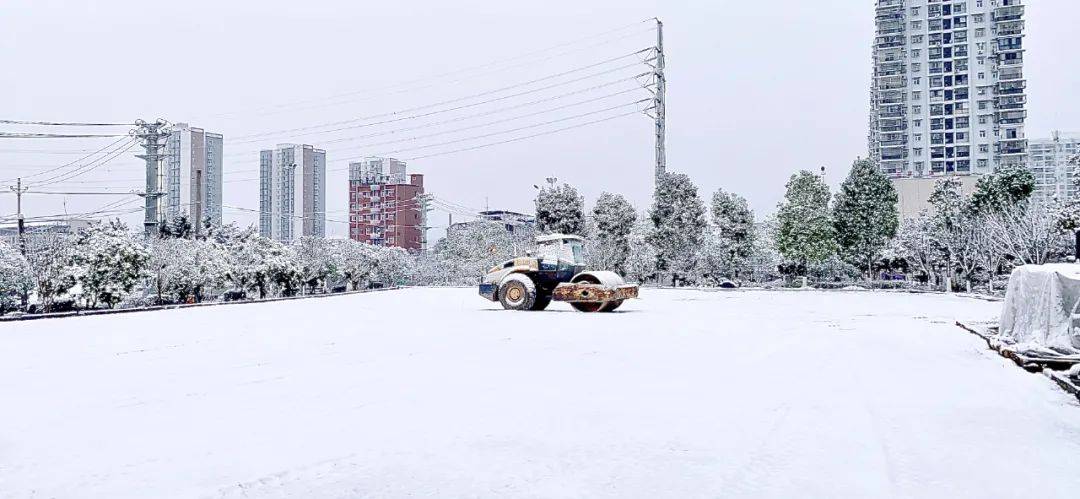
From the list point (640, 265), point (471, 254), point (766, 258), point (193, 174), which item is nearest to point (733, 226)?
point (640, 265)

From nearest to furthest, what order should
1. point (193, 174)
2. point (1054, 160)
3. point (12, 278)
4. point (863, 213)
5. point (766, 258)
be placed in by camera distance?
point (12, 278) < point (863, 213) < point (766, 258) < point (193, 174) < point (1054, 160)

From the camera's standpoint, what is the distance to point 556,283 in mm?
22359

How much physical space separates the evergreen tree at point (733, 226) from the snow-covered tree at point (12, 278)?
38122 mm

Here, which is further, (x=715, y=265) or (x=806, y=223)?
(x=715, y=265)

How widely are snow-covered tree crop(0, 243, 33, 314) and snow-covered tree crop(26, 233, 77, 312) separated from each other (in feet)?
0.95

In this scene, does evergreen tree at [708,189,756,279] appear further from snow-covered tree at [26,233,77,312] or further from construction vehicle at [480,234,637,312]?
snow-covered tree at [26,233,77,312]

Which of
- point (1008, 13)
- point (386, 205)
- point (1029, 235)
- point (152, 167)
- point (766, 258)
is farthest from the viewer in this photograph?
point (386, 205)

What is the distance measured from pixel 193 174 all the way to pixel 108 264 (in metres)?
47.2

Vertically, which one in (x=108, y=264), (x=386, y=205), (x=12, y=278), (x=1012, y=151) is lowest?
(x=12, y=278)

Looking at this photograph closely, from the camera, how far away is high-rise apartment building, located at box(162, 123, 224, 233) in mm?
56162

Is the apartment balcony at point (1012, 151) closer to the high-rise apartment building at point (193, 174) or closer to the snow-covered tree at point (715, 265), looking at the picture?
the snow-covered tree at point (715, 265)

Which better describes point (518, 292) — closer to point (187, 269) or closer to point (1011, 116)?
point (187, 269)

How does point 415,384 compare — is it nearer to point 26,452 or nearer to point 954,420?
point 26,452

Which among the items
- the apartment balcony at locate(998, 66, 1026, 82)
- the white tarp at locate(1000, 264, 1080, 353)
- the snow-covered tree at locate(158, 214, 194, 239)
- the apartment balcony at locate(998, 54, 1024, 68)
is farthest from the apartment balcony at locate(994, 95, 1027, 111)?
the white tarp at locate(1000, 264, 1080, 353)
